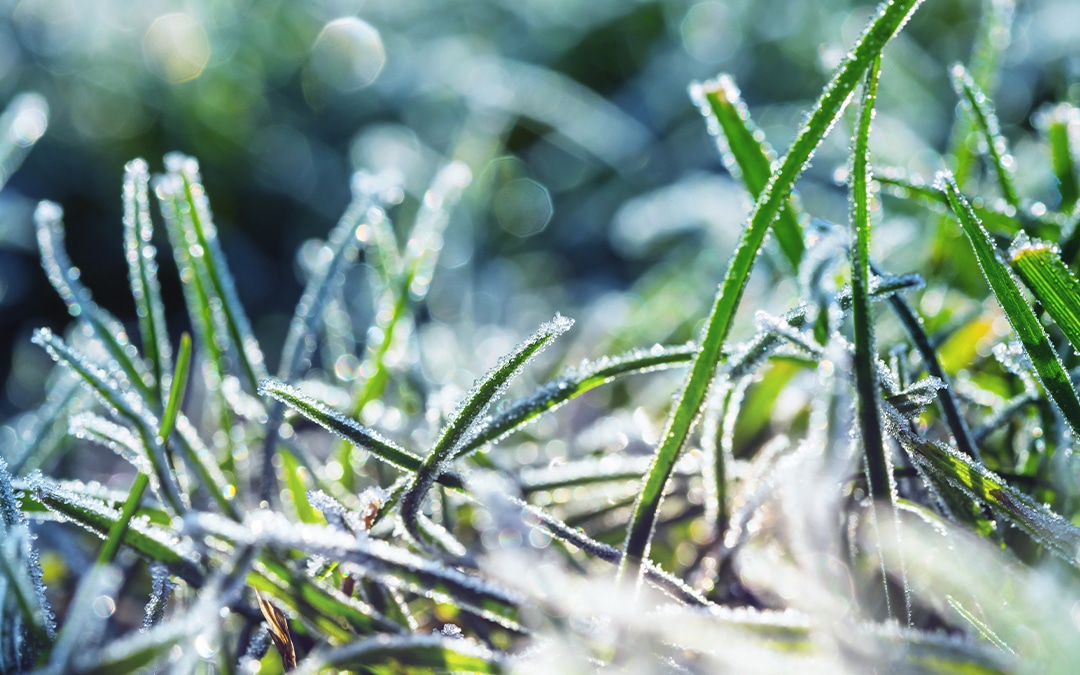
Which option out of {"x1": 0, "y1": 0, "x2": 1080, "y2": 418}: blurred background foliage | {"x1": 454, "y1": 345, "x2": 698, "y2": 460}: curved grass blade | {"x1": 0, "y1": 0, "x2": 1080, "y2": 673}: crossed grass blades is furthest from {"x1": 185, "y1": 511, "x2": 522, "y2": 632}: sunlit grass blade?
{"x1": 0, "y1": 0, "x2": 1080, "y2": 418}: blurred background foliage

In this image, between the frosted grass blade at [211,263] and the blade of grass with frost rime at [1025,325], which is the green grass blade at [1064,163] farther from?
the frosted grass blade at [211,263]

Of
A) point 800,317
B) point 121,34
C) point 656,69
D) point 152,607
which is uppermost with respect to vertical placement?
point 656,69

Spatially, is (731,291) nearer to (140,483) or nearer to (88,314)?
(140,483)

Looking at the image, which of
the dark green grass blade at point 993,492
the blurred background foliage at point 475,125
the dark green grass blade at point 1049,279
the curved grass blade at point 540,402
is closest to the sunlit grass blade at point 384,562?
the curved grass blade at point 540,402

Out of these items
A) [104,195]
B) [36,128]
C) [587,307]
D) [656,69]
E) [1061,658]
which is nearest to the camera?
[1061,658]

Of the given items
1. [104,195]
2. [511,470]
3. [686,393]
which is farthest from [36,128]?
[686,393]

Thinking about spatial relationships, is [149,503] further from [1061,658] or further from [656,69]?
[656,69]

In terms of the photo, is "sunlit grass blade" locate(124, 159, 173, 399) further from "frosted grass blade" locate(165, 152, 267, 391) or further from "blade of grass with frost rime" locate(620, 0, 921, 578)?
"blade of grass with frost rime" locate(620, 0, 921, 578)
